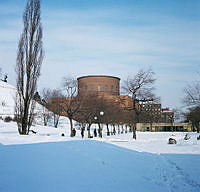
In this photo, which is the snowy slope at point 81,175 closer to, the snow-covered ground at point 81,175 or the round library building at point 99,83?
the snow-covered ground at point 81,175

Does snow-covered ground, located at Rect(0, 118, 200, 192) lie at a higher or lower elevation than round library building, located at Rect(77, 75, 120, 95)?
lower

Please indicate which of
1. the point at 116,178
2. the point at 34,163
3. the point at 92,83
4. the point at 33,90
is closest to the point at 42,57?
the point at 33,90

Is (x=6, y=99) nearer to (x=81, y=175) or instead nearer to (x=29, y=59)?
(x=29, y=59)

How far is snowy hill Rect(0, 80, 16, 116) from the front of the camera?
167 feet

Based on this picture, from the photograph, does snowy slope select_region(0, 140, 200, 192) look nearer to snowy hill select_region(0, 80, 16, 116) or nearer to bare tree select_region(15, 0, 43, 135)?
bare tree select_region(15, 0, 43, 135)

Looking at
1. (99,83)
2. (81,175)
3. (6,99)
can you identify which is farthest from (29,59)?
(99,83)

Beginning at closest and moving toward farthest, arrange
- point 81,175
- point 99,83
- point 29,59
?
point 81,175
point 29,59
point 99,83

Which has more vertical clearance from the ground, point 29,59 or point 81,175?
point 29,59

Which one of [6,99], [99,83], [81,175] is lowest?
[81,175]

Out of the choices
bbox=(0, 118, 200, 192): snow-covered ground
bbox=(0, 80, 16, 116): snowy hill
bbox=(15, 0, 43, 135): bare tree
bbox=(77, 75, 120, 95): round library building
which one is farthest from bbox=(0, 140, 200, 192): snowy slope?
bbox=(77, 75, 120, 95): round library building

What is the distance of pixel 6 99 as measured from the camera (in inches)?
2398

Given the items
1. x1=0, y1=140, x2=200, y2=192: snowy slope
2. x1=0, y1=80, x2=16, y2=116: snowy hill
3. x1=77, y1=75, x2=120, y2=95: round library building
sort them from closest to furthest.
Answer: x1=0, y1=140, x2=200, y2=192: snowy slope
x1=0, y1=80, x2=16, y2=116: snowy hill
x1=77, y1=75, x2=120, y2=95: round library building

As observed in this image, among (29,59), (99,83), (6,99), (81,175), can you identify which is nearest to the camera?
(81,175)

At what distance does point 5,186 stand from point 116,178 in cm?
264
